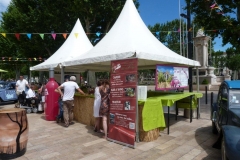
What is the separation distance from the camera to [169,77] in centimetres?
659

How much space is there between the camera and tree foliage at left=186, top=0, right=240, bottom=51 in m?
9.64

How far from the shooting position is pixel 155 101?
5.44 meters

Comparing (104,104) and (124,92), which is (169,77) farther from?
(104,104)

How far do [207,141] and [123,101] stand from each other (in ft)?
8.16

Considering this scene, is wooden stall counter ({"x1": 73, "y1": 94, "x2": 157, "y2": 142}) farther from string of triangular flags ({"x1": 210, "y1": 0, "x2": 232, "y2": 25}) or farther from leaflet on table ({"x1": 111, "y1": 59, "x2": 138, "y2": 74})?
string of triangular flags ({"x1": 210, "y1": 0, "x2": 232, "y2": 25})

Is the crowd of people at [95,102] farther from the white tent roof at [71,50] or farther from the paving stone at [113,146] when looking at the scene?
the white tent roof at [71,50]

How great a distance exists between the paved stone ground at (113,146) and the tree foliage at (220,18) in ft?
18.6

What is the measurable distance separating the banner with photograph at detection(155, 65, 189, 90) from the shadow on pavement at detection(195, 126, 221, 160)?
1663 mm

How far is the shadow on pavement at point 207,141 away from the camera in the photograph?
432 cm

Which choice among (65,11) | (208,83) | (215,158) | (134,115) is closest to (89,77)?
(65,11)

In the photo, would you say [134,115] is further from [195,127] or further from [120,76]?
[195,127]

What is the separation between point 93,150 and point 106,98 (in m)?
1.51

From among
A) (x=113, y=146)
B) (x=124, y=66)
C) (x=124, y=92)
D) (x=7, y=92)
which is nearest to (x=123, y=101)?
(x=124, y=92)

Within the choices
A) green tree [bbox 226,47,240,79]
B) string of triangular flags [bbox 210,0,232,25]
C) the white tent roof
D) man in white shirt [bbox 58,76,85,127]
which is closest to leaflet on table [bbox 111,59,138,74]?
man in white shirt [bbox 58,76,85,127]
